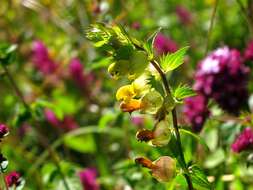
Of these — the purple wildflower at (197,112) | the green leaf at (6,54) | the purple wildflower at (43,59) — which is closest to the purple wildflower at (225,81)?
the purple wildflower at (197,112)

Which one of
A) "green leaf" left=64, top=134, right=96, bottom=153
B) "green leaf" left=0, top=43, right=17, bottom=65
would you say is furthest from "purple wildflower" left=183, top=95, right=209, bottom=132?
"green leaf" left=64, top=134, right=96, bottom=153

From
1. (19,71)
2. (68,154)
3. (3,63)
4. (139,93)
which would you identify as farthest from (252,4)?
(19,71)

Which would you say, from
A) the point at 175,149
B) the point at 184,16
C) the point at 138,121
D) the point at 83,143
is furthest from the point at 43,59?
the point at 175,149

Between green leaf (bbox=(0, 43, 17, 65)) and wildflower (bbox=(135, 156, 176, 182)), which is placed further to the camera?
green leaf (bbox=(0, 43, 17, 65))

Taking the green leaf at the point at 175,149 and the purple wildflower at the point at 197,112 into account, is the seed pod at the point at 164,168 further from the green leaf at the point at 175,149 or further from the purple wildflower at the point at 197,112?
the purple wildflower at the point at 197,112

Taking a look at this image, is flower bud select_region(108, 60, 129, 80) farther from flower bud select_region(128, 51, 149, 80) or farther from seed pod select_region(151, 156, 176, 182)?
seed pod select_region(151, 156, 176, 182)

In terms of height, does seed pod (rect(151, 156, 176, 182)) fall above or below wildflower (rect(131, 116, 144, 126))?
above
